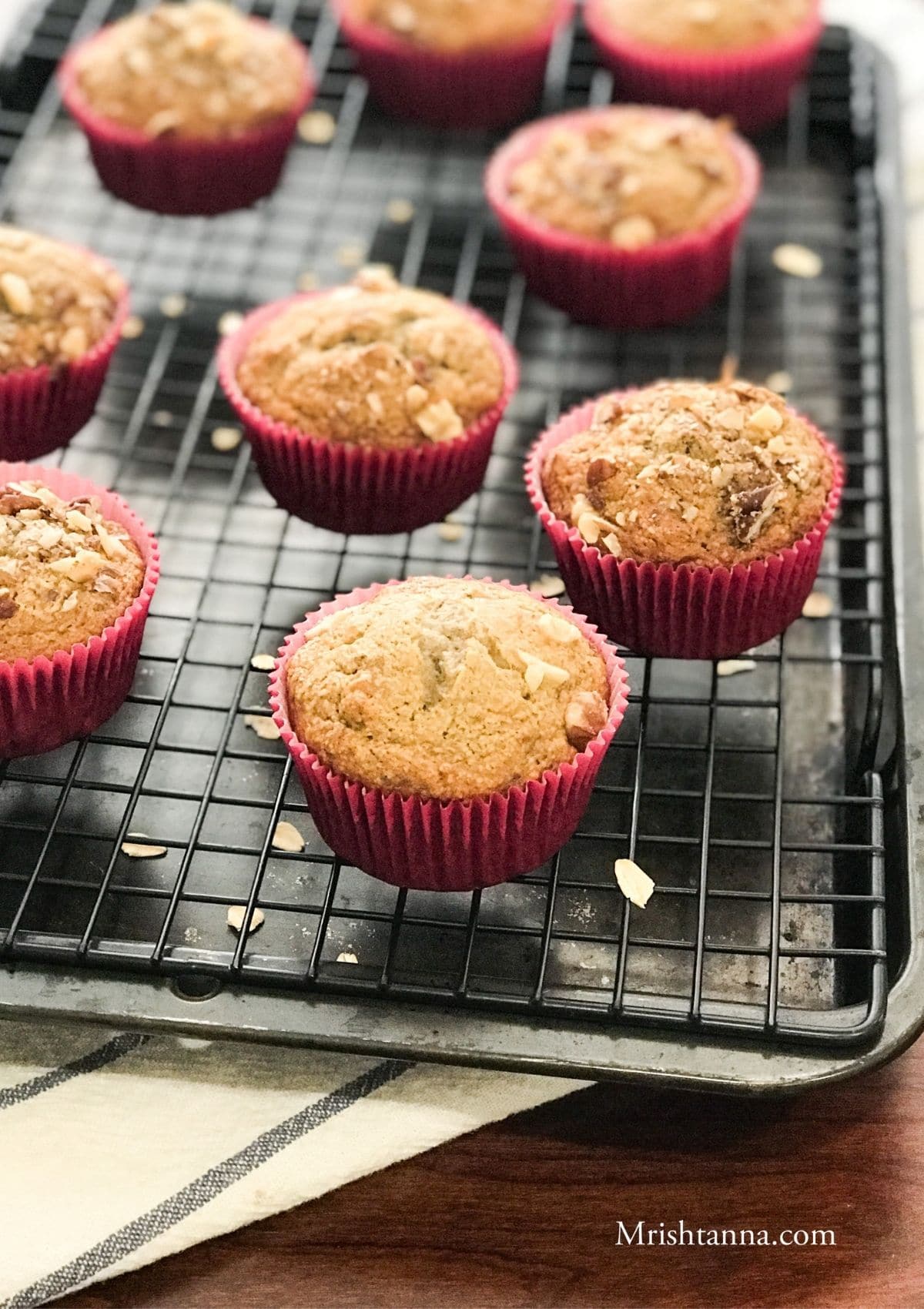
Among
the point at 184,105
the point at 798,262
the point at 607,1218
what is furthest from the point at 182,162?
the point at 607,1218

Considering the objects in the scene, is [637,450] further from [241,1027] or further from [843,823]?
[241,1027]

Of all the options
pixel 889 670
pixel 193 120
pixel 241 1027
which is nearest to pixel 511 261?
pixel 193 120

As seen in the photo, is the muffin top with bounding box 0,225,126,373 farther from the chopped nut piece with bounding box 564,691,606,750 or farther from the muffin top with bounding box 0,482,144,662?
the chopped nut piece with bounding box 564,691,606,750

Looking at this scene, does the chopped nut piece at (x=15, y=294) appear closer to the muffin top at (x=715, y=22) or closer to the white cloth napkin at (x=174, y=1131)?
the white cloth napkin at (x=174, y=1131)

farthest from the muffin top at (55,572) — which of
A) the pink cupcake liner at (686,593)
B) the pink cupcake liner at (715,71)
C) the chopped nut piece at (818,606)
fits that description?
the pink cupcake liner at (715,71)

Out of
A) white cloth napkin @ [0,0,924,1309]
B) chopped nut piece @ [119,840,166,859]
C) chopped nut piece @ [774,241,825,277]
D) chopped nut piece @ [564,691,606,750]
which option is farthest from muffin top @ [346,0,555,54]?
white cloth napkin @ [0,0,924,1309]
